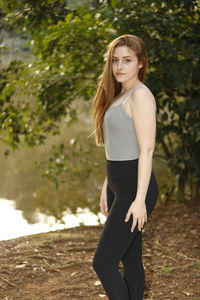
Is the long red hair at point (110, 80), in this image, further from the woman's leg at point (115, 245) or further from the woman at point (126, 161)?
the woman's leg at point (115, 245)

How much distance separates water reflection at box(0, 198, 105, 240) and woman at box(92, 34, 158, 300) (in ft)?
13.2

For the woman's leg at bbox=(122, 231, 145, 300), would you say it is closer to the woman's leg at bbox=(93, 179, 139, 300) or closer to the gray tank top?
the woman's leg at bbox=(93, 179, 139, 300)

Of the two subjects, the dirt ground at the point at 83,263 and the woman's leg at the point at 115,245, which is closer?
the woman's leg at the point at 115,245

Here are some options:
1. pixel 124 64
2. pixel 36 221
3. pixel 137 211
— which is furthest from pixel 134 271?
pixel 36 221

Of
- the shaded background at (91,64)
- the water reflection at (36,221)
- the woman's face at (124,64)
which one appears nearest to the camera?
the woman's face at (124,64)

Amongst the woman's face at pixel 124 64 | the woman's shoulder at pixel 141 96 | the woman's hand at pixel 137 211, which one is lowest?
the woman's hand at pixel 137 211

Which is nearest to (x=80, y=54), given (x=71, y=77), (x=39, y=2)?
(x=71, y=77)

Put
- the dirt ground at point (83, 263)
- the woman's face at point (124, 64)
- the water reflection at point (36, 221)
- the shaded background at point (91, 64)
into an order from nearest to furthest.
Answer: the woman's face at point (124, 64) → the dirt ground at point (83, 263) → the shaded background at point (91, 64) → the water reflection at point (36, 221)

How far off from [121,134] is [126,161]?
0.45ft

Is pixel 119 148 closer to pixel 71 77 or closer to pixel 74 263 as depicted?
pixel 74 263

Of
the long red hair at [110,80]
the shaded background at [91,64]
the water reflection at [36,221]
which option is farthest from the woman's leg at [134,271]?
the water reflection at [36,221]

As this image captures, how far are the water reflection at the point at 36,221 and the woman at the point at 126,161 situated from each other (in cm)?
403

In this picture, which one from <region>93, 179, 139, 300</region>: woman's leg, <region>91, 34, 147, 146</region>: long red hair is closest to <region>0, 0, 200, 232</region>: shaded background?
<region>91, 34, 147, 146</region>: long red hair

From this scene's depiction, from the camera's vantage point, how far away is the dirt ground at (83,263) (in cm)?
330
